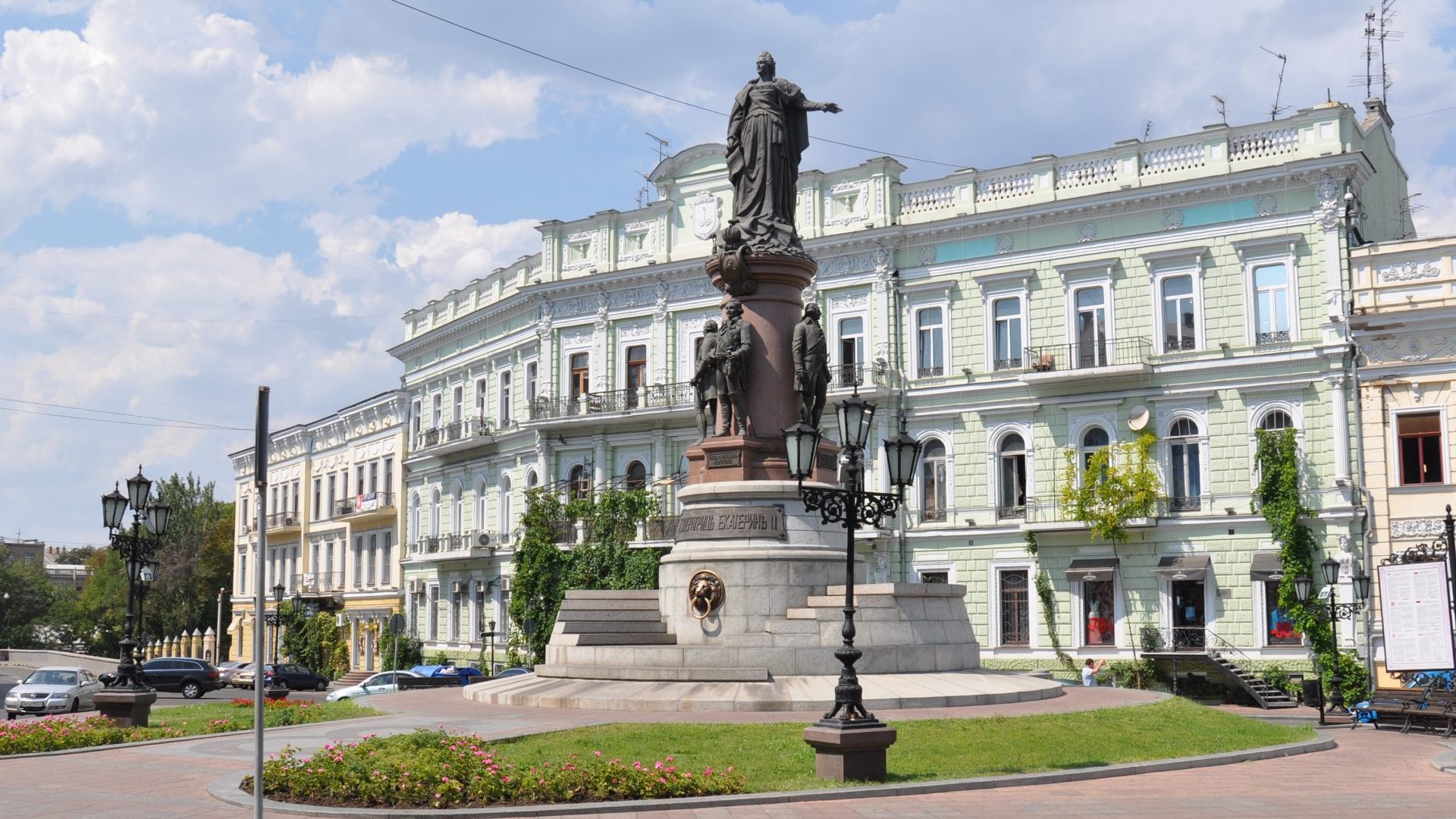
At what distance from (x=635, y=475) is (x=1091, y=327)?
17.3 m

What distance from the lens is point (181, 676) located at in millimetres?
47969

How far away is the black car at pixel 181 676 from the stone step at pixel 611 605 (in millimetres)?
28003

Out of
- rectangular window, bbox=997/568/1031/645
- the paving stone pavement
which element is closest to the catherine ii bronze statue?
the paving stone pavement

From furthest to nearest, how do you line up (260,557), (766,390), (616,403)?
(616,403), (766,390), (260,557)

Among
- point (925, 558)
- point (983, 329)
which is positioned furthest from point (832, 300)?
point (925, 558)

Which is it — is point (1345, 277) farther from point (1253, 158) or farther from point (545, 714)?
point (545, 714)

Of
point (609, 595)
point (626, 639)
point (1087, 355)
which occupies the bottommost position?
point (626, 639)

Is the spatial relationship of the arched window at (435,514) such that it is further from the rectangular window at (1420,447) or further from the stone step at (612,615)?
the stone step at (612,615)

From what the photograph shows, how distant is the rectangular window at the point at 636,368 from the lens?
52.2 metres

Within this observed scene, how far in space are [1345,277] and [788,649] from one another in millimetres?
23863

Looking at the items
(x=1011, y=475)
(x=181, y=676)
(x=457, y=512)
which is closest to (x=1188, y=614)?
(x=1011, y=475)

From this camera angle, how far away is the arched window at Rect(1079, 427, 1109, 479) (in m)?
42.7

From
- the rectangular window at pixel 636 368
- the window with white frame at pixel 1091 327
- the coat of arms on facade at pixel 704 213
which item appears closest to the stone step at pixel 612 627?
the window with white frame at pixel 1091 327

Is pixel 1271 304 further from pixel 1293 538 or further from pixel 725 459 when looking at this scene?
pixel 725 459
